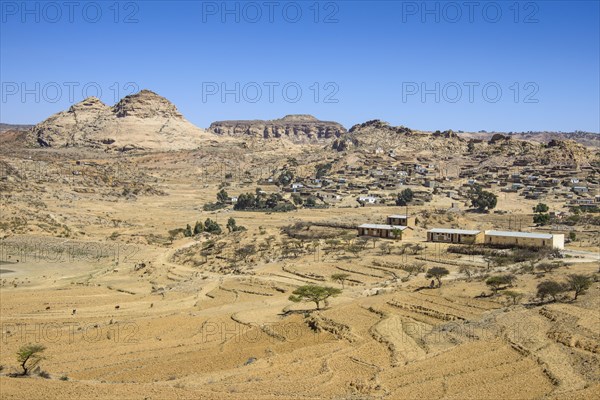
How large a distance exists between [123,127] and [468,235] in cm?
12367

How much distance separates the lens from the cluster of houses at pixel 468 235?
41750 mm

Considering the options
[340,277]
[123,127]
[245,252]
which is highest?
[123,127]

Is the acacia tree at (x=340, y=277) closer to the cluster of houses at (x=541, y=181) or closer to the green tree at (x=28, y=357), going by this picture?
the green tree at (x=28, y=357)

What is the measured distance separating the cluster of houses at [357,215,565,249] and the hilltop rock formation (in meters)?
102

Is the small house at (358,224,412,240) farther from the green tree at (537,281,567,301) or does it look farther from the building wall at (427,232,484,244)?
the green tree at (537,281,567,301)

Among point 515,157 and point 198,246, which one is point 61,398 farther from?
point 515,157

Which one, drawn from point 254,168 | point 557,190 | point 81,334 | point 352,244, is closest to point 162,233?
point 352,244

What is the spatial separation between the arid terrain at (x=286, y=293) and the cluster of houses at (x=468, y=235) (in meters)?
1.87

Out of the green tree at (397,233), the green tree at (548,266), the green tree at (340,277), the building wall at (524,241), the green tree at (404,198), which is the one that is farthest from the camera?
the green tree at (404,198)

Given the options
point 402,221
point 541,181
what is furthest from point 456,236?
point 541,181

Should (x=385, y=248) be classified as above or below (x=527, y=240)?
below

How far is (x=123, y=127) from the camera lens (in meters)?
152

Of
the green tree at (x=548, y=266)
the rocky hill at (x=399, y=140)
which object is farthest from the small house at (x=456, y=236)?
the rocky hill at (x=399, y=140)

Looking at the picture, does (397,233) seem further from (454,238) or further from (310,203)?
(310,203)
